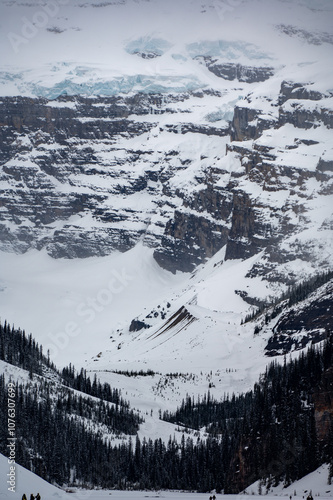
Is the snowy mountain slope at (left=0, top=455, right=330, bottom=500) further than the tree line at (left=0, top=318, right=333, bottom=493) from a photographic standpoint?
No

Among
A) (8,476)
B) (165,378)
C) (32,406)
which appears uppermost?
(8,476)

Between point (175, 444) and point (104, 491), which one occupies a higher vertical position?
point (104, 491)

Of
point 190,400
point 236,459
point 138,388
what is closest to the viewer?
point 236,459

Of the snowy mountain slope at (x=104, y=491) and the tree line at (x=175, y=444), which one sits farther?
the tree line at (x=175, y=444)

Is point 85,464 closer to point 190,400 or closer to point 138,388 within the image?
point 190,400

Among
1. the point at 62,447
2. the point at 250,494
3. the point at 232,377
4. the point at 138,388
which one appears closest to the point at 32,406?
the point at 62,447

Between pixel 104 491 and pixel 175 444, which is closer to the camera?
pixel 104 491

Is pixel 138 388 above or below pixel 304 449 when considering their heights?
below

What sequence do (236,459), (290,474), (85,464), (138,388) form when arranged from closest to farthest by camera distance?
(290,474)
(236,459)
(85,464)
(138,388)

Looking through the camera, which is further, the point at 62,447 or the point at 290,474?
the point at 62,447
